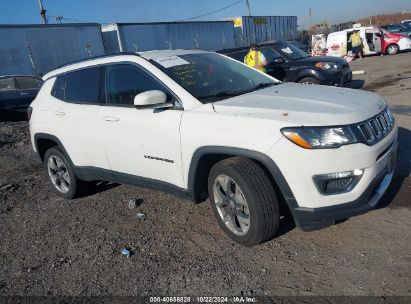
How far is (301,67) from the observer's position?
10492 millimetres

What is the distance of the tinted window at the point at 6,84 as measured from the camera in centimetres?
1246

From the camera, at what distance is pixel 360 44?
2330cm

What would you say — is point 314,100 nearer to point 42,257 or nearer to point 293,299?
point 293,299

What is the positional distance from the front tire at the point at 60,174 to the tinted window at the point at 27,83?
8360 mm

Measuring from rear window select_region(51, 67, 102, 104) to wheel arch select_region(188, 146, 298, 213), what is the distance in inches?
61.4

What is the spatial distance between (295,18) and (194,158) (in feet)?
216

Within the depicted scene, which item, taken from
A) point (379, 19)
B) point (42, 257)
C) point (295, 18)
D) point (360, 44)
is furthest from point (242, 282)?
point (379, 19)

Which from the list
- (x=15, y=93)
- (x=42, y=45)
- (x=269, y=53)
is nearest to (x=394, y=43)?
(x=269, y=53)

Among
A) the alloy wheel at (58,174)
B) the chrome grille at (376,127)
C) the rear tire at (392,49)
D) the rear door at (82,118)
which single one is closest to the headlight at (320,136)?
the chrome grille at (376,127)

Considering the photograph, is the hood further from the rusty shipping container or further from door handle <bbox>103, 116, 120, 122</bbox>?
the rusty shipping container

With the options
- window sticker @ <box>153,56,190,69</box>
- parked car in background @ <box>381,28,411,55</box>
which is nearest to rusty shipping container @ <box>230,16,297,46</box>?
parked car in background @ <box>381,28,411,55</box>

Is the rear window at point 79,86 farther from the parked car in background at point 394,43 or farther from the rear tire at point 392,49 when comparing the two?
the rear tire at point 392,49

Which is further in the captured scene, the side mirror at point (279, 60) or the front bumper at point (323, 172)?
the side mirror at point (279, 60)

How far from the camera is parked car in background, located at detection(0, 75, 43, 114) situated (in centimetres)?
1227
